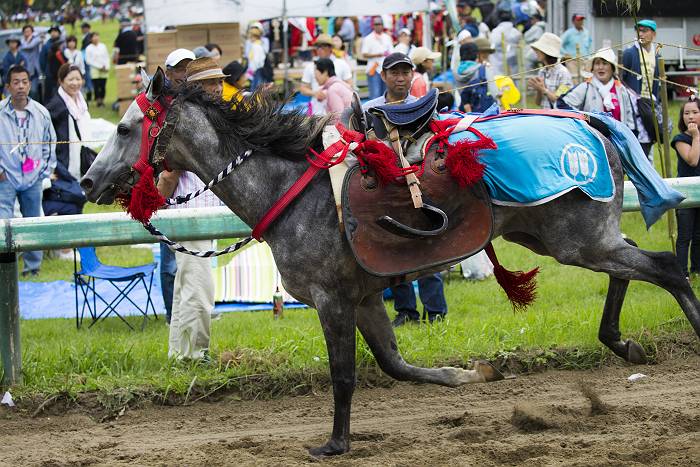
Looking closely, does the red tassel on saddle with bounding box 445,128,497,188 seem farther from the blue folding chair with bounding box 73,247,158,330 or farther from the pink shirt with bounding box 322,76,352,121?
the pink shirt with bounding box 322,76,352,121

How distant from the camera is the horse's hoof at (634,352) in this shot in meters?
6.64

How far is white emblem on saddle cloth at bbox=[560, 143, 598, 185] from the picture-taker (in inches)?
226

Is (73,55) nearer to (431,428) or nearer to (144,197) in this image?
(144,197)

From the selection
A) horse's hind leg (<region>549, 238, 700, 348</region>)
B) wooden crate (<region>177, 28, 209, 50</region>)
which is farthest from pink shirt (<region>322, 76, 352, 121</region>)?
wooden crate (<region>177, 28, 209, 50</region>)

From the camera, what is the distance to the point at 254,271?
10.3m

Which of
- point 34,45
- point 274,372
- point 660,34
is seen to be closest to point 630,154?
point 274,372

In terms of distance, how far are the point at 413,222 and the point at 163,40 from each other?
1587cm

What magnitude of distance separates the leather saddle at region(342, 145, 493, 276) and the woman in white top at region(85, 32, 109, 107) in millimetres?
20083

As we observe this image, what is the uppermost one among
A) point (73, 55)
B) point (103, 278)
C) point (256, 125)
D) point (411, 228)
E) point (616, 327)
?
point (256, 125)

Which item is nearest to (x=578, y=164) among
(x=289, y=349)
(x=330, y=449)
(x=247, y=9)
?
(x=330, y=449)

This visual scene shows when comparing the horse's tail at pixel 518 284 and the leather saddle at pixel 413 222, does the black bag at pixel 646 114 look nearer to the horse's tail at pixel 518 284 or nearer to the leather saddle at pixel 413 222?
the horse's tail at pixel 518 284

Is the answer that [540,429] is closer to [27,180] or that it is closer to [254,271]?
[254,271]

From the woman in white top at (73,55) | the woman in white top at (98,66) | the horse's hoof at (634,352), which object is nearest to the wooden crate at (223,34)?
the woman in white top at (73,55)

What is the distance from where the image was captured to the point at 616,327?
6.51m
